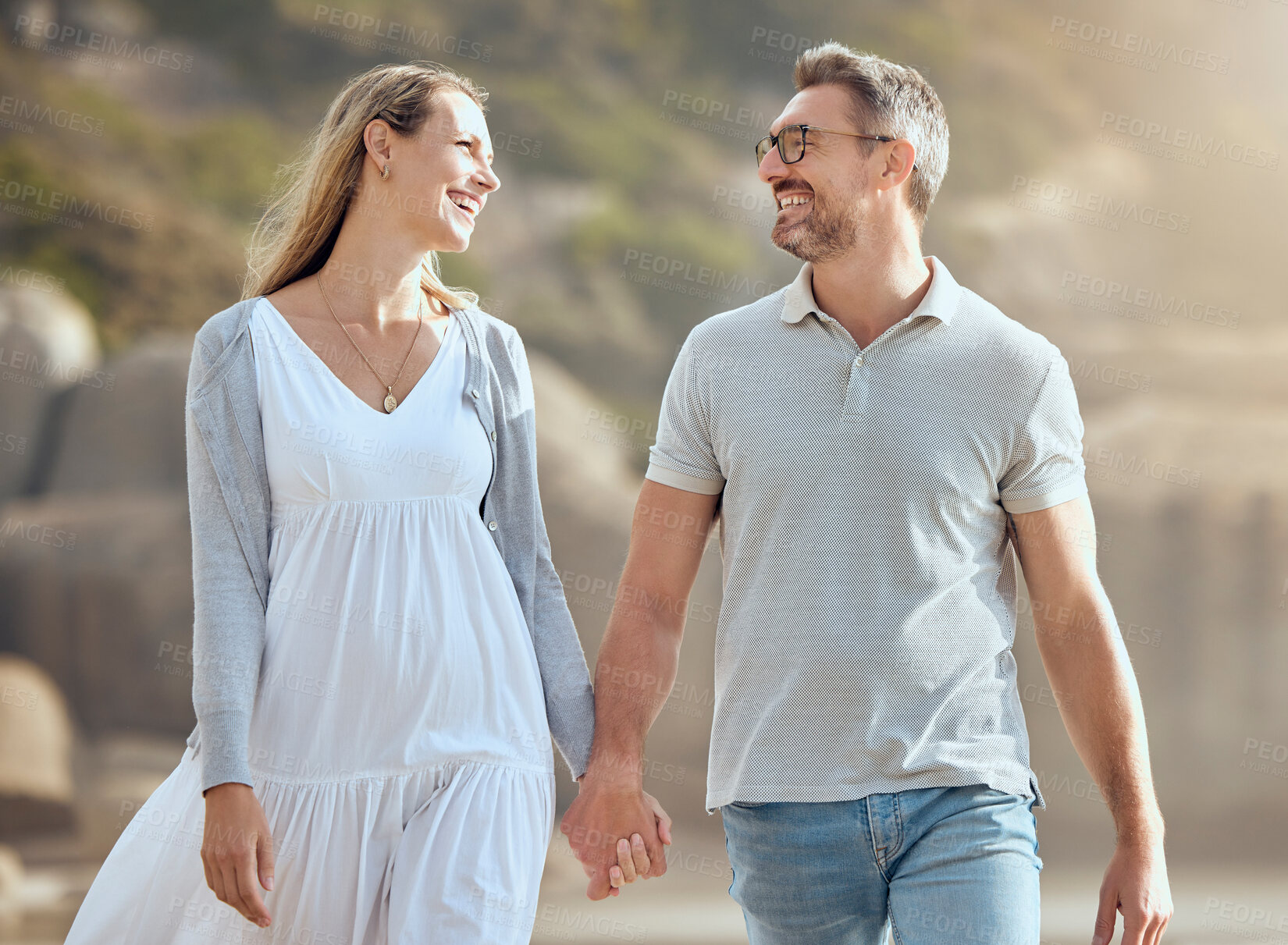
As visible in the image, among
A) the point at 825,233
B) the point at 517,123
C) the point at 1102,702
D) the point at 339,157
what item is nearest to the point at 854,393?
the point at 825,233

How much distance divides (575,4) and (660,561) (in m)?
7.04

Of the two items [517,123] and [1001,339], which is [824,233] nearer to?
[1001,339]

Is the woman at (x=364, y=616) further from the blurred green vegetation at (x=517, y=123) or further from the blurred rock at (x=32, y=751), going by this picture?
the blurred green vegetation at (x=517, y=123)

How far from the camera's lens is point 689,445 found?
2209 mm

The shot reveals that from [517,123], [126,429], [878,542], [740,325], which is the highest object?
[517,123]

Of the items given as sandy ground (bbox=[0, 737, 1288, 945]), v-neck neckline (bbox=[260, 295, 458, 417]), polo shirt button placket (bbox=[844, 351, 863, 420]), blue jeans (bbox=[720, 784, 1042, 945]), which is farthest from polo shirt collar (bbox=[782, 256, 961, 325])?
sandy ground (bbox=[0, 737, 1288, 945])

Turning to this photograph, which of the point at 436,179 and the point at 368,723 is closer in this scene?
the point at 368,723

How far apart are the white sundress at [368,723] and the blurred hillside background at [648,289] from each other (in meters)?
4.79

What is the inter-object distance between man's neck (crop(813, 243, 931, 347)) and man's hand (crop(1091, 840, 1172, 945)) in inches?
37.5

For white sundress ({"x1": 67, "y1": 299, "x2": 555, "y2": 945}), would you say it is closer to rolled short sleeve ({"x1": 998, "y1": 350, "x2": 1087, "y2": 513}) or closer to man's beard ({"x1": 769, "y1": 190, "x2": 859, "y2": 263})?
man's beard ({"x1": 769, "y1": 190, "x2": 859, "y2": 263})

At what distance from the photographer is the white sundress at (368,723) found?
1.86 metres

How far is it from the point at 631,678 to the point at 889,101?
115cm

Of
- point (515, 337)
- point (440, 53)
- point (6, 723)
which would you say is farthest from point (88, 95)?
point (515, 337)

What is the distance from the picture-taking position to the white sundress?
186 centimetres
